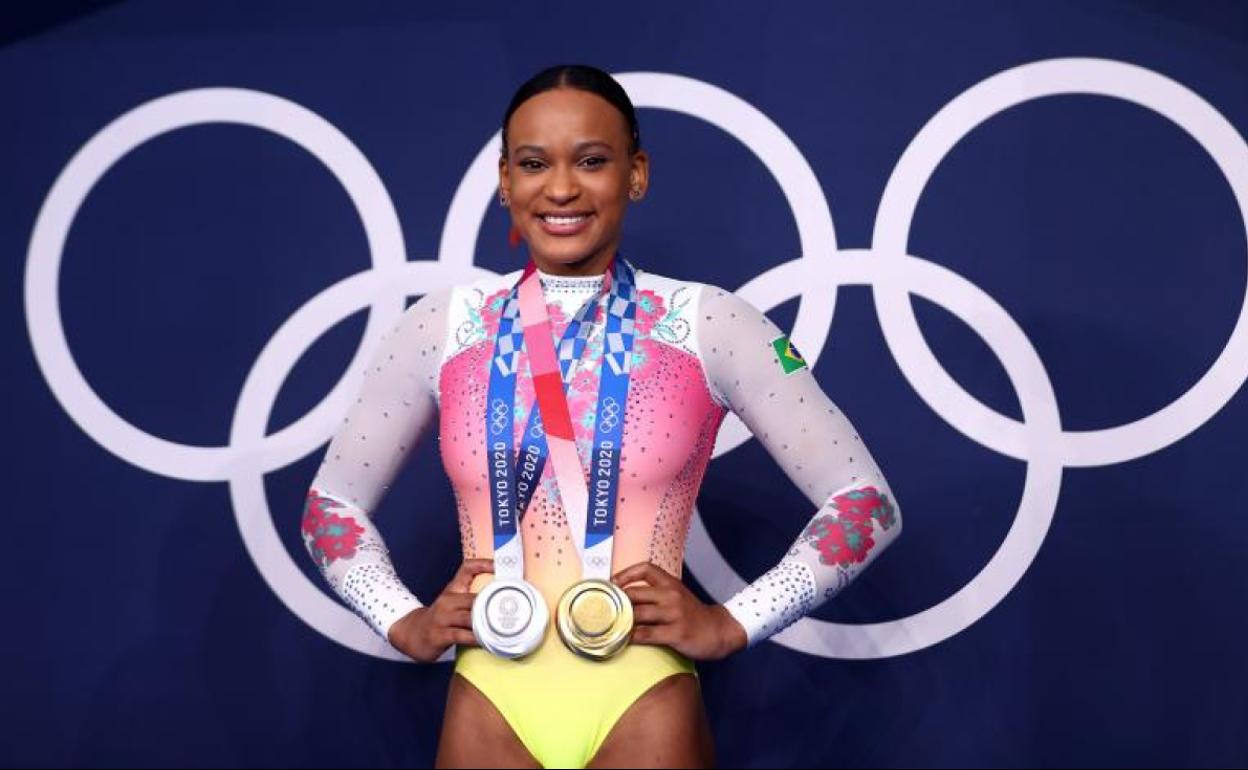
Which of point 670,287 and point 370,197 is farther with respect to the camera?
point 370,197

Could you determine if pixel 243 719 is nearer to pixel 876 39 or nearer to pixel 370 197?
pixel 370 197

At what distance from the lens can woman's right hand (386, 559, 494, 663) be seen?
2.37 metres

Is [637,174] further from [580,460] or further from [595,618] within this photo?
[595,618]

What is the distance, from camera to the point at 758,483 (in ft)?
11.4

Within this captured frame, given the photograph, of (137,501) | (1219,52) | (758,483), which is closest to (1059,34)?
(1219,52)

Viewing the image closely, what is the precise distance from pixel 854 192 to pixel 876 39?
1.06ft

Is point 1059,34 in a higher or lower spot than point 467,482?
higher

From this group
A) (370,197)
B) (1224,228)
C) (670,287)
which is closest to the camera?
(670,287)

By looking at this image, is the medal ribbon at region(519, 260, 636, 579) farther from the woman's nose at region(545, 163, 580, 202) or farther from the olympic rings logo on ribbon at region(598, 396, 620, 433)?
the woman's nose at region(545, 163, 580, 202)

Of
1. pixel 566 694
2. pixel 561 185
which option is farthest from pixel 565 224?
pixel 566 694

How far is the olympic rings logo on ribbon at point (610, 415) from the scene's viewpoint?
8.14 feet

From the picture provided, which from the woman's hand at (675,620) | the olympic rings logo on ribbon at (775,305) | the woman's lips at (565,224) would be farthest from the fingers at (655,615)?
the olympic rings logo on ribbon at (775,305)

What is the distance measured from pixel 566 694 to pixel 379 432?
1.87 ft

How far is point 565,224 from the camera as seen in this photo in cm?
254
